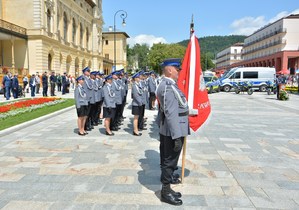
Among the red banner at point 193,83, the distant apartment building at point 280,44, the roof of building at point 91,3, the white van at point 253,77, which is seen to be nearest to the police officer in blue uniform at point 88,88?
the red banner at point 193,83

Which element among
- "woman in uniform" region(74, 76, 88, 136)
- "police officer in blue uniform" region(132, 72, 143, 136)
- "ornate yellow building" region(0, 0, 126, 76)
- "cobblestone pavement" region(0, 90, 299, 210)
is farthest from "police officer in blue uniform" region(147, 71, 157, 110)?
"ornate yellow building" region(0, 0, 126, 76)

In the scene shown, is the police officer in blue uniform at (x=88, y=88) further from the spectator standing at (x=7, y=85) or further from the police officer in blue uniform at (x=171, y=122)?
the spectator standing at (x=7, y=85)

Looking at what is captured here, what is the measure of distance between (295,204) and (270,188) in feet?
1.70

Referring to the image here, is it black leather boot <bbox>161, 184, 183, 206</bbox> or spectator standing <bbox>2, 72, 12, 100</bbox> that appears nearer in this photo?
black leather boot <bbox>161, 184, 183, 206</bbox>

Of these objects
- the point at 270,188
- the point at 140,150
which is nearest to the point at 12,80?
the point at 140,150

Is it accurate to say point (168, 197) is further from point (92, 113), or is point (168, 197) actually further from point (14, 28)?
point (14, 28)

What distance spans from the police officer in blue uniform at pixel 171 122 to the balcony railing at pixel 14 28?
30.1m

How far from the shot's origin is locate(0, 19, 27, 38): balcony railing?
2961cm

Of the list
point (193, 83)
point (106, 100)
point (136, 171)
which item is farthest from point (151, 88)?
point (193, 83)

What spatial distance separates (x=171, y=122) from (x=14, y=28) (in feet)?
109

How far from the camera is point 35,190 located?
4145 millimetres

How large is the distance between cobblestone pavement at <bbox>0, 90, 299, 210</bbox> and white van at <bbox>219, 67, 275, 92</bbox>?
72.8ft

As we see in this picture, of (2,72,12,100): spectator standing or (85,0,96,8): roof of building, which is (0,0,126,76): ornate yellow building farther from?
(2,72,12,100): spectator standing

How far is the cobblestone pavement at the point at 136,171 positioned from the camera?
3814mm
